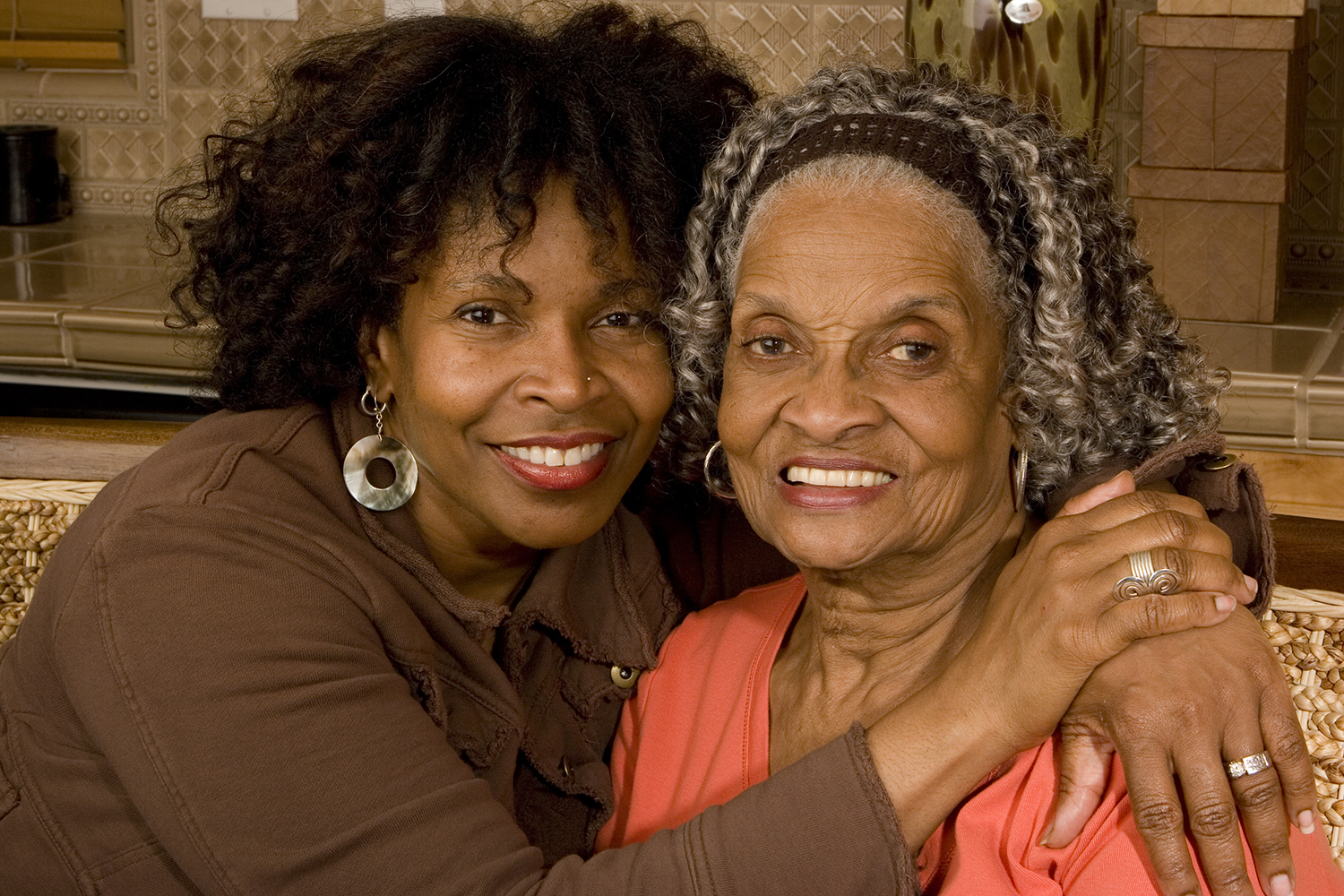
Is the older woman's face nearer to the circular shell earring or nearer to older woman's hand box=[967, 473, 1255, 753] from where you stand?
older woman's hand box=[967, 473, 1255, 753]

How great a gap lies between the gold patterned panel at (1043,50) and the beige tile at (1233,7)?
17cm

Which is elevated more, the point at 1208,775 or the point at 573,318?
the point at 573,318

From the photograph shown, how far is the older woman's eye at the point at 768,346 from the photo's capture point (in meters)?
1.52

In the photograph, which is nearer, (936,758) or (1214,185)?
(936,758)

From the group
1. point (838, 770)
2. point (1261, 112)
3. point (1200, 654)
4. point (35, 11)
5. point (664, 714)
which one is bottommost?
point (664, 714)

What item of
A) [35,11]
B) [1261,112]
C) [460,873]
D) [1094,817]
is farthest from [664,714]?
[35,11]

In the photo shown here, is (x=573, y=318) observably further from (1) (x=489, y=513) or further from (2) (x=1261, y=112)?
(2) (x=1261, y=112)

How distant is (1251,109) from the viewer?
2.53 m

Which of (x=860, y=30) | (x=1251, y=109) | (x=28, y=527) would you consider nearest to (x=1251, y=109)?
(x=1251, y=109)

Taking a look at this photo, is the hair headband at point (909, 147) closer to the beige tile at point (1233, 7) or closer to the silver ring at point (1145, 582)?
the silver ring at point (1145, 582)

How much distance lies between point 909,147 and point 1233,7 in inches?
51.8

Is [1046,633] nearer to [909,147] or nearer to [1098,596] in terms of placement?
[1098,596]

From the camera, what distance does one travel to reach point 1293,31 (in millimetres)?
2465

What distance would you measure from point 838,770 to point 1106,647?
274 mm
